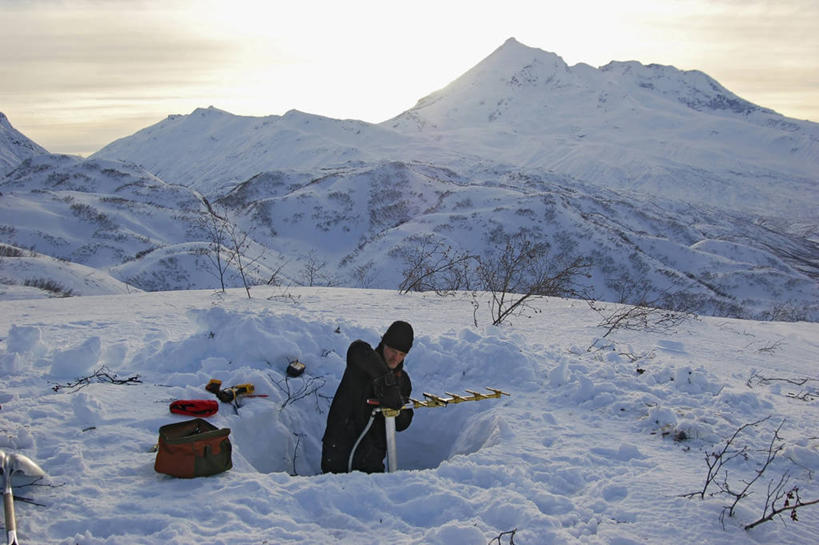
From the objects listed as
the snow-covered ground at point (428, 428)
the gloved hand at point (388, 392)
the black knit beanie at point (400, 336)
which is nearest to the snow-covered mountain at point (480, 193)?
the snow-covered ground at point (428, 428)

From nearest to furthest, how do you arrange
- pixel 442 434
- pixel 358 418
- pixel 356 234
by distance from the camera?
pixel 358 418
pixel 442 434
pixel 356 234

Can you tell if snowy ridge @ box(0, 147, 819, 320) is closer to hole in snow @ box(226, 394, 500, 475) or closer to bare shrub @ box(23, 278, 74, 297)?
bare shrub @ box(23, 278, 74, 297)

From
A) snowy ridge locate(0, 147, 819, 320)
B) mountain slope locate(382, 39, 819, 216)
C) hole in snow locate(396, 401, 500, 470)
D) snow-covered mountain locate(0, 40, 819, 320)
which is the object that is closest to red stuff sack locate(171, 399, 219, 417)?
hole in snow locate(396, 401, 500, 470)

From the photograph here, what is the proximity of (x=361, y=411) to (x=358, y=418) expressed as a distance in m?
0.06

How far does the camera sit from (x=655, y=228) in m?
51.4

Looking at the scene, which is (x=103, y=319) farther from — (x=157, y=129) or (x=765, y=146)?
(x=765, y=146)

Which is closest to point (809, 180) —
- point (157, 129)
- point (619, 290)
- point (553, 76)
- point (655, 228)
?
point (553, 76)

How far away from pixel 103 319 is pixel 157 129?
Answer: 4979 inches

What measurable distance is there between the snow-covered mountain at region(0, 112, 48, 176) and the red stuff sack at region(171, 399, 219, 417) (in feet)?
296

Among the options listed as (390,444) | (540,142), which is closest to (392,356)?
(390,444)

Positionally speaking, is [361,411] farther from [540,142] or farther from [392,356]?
[540,142]

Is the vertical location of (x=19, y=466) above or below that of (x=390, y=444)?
above

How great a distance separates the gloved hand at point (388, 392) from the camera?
3.84 m

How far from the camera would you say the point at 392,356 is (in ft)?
13.7
